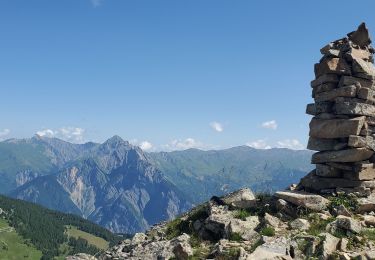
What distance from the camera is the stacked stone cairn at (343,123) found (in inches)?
1165

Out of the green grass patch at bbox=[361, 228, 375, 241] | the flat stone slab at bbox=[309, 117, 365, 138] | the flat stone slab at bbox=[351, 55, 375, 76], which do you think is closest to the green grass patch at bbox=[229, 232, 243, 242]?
the green grass patch at bbox=[361, 228, 375, 241]

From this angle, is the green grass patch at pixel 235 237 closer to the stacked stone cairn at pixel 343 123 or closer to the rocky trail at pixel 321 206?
the rocky trail at pixel 321 206

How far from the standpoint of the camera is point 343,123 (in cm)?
3036

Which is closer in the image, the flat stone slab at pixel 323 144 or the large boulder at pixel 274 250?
the large boulder at pixel 274 250

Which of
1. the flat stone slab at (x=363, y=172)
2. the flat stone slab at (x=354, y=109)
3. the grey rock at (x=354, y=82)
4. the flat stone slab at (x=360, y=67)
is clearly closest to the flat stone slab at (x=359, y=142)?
the flat stone slab at (x=363, y=172)

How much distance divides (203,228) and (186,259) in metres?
4.40

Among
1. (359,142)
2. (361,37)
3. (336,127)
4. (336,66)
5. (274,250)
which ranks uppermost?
(361,37)

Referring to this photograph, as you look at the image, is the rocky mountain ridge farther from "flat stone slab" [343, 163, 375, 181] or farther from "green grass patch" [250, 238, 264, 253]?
"flat stone slab" [343, 163, 375, 181]

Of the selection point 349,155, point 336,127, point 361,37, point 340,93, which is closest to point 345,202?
point 349,155

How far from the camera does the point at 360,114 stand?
30.5 m

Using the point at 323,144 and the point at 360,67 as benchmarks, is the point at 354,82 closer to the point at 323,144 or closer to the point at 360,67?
the point at 360,67

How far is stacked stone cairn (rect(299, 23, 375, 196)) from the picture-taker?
29.6 meters

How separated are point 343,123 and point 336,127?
0.56 meters

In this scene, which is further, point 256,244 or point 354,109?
point 354,109
